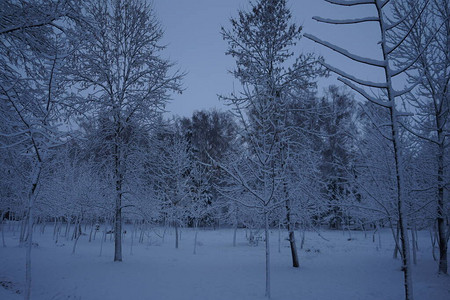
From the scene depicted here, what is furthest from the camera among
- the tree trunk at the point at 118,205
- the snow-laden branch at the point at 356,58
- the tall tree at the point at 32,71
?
the tree trunk at the point at 118,205

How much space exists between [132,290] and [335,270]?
7022mm

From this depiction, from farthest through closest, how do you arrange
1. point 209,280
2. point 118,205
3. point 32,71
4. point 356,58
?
point 118,205 < point 209,280 < point 32,71 < point 356,58

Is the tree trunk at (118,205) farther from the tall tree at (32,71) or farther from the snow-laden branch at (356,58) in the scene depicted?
the snow-laden branch at (356,58)

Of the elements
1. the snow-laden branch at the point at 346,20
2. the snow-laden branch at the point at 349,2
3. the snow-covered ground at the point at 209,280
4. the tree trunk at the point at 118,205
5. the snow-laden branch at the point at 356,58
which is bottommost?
the snow-covered ground at the point at 209,280

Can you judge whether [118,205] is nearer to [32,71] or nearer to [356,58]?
[32,71]

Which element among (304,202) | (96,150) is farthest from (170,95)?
(304,202)

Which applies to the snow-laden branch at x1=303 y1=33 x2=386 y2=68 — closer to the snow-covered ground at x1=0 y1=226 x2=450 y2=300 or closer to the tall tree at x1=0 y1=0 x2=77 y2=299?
the tall tree at x1=0 y1=0 x2=77 y2=299

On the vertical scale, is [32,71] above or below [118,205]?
above

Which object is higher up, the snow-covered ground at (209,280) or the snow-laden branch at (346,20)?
the snow-laden branch at (346,20)

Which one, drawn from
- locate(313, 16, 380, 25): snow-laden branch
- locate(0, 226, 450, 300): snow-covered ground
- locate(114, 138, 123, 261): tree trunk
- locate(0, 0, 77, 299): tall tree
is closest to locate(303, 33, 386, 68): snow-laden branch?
locate(313, 16, 380, 25): snow-laden branch

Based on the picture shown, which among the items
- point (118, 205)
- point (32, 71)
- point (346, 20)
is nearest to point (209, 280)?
point (118, 205)

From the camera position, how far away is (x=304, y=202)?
9078 mm

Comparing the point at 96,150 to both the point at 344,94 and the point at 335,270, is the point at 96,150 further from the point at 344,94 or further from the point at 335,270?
the point at 344,94

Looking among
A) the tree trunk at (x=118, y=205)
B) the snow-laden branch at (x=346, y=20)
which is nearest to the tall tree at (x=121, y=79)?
the tree trunk at (x=118, y=205)
